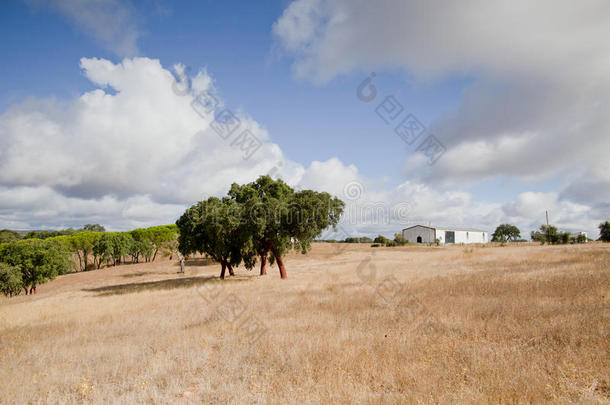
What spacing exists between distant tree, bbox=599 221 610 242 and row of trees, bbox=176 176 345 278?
64.8 meters

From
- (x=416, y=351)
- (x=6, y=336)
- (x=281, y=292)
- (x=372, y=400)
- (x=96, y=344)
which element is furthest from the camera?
(x=281, y=292)

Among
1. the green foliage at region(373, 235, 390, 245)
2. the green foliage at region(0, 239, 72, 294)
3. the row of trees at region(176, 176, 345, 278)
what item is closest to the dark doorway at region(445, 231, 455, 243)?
the green foliage at region(373, 235, 390, 245)

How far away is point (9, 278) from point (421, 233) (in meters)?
104

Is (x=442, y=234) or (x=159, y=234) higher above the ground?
(x=442, y=234)

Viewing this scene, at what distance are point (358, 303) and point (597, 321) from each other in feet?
25.1

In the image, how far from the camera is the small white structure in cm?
9894

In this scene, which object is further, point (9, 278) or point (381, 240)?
point (381, 240)

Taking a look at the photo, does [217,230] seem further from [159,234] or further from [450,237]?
[450,237]

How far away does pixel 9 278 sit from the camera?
45.0 m

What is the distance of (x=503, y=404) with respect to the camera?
486cm

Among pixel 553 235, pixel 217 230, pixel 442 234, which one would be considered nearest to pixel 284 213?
pixel 217 230

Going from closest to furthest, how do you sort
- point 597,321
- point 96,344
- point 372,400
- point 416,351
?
1. point 372,400
2. point 416,351
3. point 597,321
4. point 96,344

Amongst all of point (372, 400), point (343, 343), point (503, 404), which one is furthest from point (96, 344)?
point (503, 404)

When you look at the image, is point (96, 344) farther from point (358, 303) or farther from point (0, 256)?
point (0, 256)
